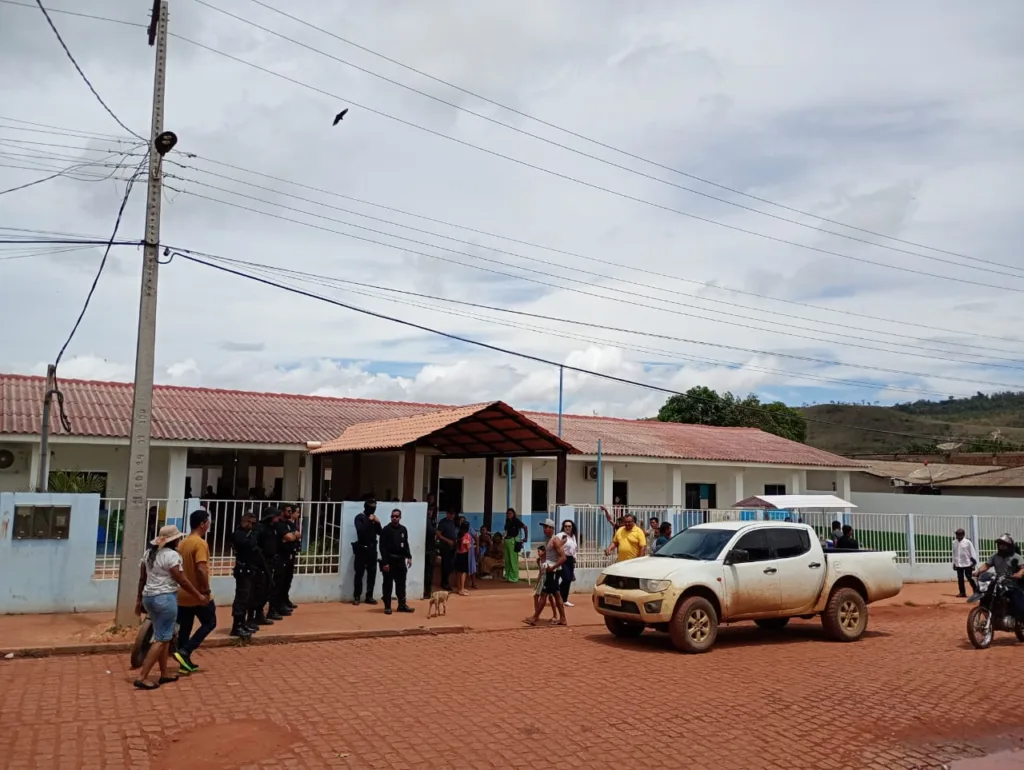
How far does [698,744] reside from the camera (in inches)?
262

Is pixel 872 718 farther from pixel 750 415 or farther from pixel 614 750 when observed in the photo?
pixel 750 415

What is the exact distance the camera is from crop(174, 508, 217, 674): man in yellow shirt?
8.38 m

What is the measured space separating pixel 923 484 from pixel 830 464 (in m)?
12.0

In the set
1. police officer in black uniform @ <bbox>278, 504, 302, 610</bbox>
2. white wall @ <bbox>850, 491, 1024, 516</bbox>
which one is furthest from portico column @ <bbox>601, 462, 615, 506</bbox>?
police officer in black uniform @ <bbox>278, 504, 302, 610</bbox>

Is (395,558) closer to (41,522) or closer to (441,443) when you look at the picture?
(41,522)

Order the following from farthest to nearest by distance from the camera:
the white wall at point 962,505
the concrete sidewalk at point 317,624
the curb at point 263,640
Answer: the white wall at point 962,505 → the concrete sidewalk at point 317,624 → the curb at point 263,640

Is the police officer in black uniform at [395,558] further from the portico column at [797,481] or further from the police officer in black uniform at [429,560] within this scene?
the portico column at [797,481]

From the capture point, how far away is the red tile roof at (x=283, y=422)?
1931 cm

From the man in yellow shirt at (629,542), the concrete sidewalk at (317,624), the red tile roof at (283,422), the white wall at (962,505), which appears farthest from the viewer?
the white wall at (962,505)

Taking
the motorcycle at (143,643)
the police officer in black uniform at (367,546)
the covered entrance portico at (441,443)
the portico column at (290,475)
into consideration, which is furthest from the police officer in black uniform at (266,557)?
the portico column at (290,475)

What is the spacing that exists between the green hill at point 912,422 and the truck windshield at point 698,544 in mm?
79423

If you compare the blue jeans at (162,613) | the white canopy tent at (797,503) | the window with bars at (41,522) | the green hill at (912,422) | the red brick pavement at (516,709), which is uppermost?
the green hill at (912,422)

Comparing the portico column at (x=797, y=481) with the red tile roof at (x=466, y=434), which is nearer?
the red tile roof at (x=466, y=434)

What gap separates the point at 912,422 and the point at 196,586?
362ft
